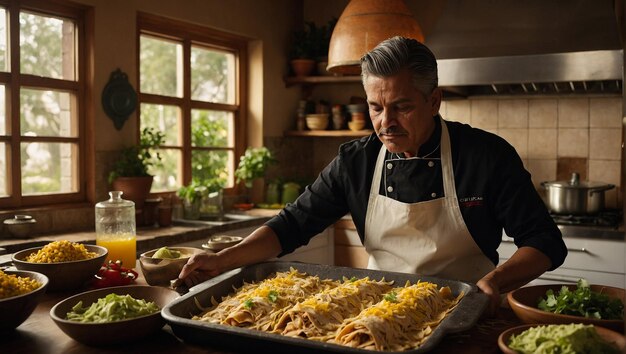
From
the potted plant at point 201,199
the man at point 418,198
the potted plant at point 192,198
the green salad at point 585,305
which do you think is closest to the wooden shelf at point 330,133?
the potted plant at point 201,199

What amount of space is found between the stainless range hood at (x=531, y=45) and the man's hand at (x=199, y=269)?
2468mm

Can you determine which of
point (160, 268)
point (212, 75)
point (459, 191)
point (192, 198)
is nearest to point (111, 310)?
point (160, 268)

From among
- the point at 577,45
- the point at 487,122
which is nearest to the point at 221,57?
the point at 487,122

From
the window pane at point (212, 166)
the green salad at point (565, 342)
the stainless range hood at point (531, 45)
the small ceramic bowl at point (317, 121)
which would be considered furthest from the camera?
the small ceramic bowl at point (317, 121)

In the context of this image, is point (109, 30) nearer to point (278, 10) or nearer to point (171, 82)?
point (171, 82)

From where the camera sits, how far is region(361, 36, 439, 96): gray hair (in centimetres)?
202

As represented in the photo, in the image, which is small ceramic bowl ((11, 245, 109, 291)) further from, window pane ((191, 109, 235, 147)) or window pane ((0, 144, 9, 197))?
window pane ((191, 109, 235, 147))

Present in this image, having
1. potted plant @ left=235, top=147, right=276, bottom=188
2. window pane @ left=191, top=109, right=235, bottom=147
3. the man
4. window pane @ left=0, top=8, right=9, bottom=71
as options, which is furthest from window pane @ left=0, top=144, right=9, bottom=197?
the man

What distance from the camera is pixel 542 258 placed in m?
1.86

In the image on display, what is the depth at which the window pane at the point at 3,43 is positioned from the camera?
341 centimetres

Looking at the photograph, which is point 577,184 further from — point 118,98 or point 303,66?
point 118,98

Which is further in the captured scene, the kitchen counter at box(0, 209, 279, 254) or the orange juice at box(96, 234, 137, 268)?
the kitchen counter at box(0, 209, 279, 254)

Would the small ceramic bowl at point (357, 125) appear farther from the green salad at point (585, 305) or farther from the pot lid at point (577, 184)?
the green salad at point (585, 305)

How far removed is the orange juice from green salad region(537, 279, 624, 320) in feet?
4.99
